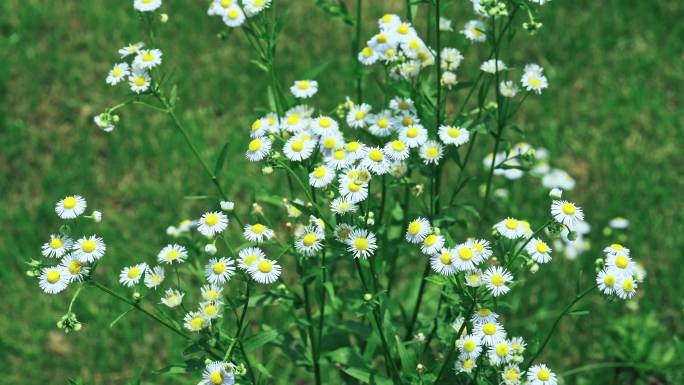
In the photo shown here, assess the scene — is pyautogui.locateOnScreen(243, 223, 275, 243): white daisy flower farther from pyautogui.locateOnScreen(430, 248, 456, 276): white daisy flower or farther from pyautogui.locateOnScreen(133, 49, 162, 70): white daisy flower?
pyautogui.locateOnScreen(133, 49, 162, 70): white daisy flower

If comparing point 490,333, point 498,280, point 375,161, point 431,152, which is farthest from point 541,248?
point 375,161

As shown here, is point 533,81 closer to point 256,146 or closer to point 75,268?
point 256,146

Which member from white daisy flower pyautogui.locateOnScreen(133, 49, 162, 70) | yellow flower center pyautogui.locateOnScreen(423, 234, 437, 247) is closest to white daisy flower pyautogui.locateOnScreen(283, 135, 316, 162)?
yellow flower center pyautogui.locateOnScreen(423, 234, 437, 247)

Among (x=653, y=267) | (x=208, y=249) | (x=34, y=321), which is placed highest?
(x=653, y=267)

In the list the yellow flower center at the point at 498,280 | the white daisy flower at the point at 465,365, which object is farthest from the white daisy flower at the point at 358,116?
the white daisy flower at the point at 465,365

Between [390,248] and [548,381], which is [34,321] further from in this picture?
[548,381]

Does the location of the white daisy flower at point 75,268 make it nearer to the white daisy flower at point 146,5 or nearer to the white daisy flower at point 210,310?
the white daisy flower at point 210,310

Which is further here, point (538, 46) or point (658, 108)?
point (538, 46)

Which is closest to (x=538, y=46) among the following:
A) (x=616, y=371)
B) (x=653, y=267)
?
(x=653, y=267)
